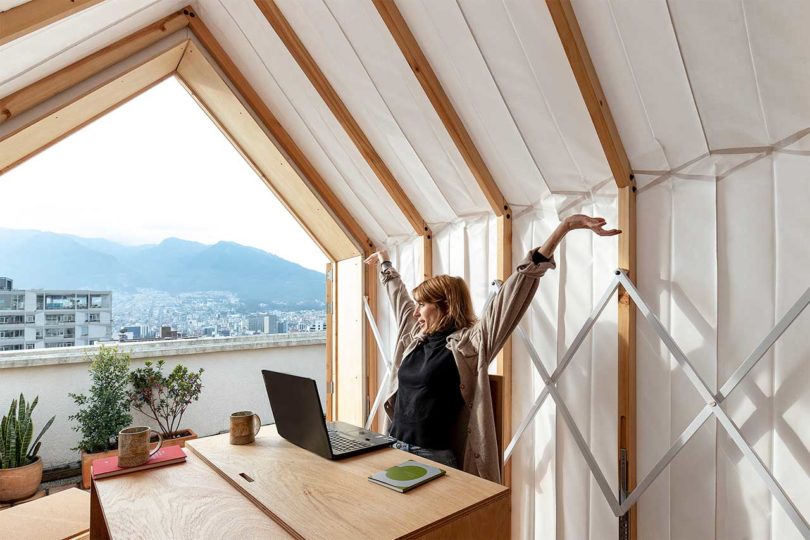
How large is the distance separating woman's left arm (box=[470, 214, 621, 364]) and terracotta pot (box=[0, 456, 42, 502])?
3.34 m

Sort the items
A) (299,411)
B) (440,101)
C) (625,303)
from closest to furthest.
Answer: (299,411), (625,303), (440,101)

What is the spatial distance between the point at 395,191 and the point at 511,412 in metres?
1.47

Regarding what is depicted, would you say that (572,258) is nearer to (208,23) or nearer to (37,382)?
(208,23)

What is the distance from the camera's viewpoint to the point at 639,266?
200 cm

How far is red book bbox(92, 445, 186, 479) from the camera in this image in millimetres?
1396

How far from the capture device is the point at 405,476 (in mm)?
1298

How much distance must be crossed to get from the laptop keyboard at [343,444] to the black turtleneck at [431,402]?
0.40 meters

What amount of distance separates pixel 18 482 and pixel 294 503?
3.26 m

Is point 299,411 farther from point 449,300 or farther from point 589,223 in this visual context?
point 589,223

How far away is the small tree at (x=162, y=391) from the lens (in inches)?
159

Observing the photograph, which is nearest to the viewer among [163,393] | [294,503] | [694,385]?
[294,503]

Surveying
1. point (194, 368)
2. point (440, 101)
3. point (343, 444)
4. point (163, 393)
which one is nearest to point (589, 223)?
point (440, 101)

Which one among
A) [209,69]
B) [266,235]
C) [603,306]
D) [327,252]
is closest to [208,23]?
[209,69]

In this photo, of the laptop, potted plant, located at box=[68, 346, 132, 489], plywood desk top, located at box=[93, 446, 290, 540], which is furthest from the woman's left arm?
potted plant, located at box=[68, 346, 132, 489]
